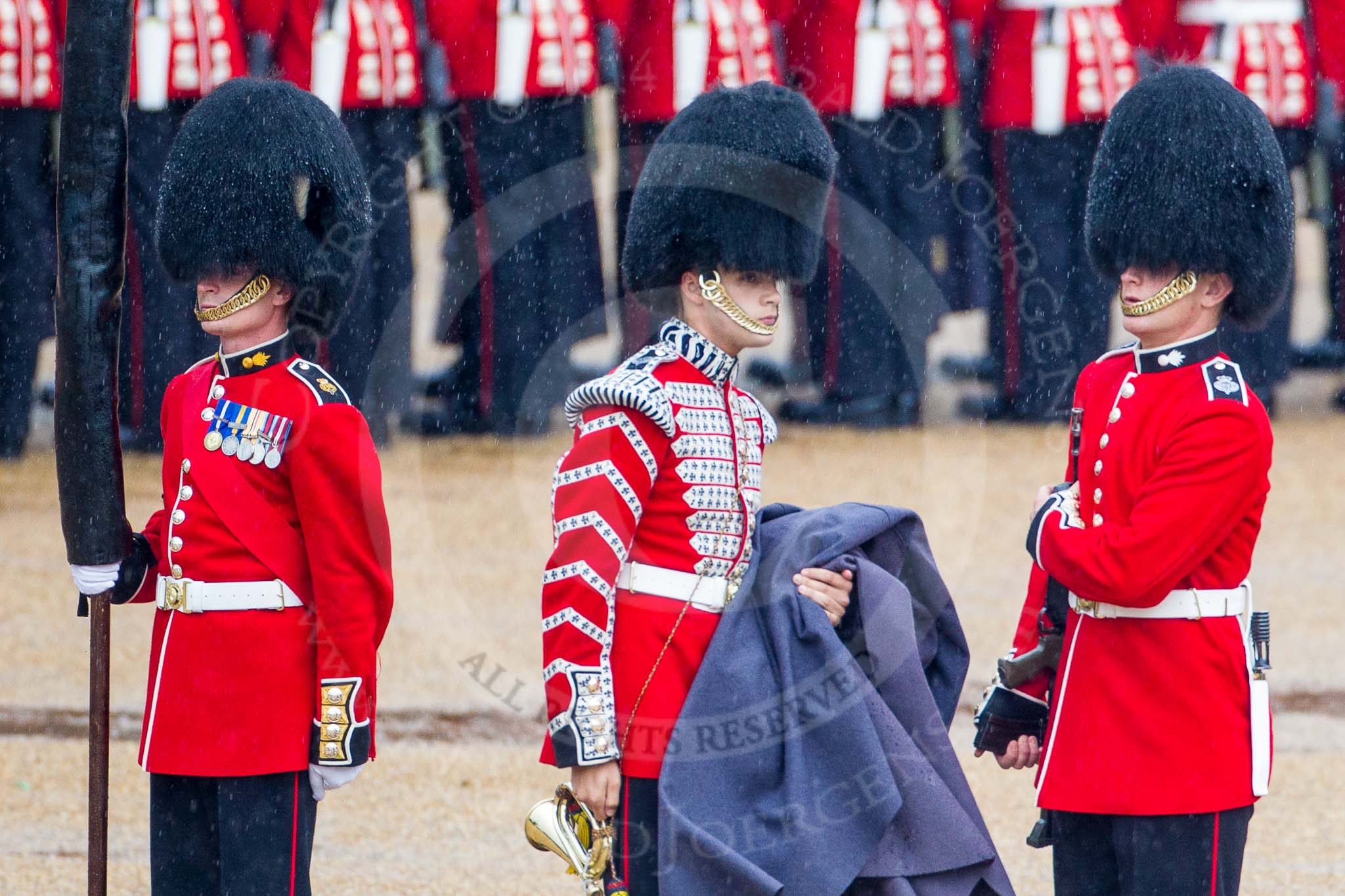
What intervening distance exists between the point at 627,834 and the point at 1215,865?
734mm

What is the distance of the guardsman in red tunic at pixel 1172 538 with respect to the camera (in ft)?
9.01

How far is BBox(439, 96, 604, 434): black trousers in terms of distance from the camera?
709 cm

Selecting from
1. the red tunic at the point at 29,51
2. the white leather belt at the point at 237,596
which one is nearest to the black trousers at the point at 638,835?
the white leather belt at the point at 237,596

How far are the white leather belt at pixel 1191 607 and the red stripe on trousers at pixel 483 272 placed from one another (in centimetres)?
462

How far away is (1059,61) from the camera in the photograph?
7070mm

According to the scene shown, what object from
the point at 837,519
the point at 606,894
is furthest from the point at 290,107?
the point at 606,894

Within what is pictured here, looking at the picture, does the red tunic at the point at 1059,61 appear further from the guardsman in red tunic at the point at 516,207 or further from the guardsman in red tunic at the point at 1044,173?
the guardsman in red tunic at the point at 516,207

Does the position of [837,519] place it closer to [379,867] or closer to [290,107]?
[290,107]

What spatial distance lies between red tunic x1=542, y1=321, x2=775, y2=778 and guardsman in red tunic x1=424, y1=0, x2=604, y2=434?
13.8ft

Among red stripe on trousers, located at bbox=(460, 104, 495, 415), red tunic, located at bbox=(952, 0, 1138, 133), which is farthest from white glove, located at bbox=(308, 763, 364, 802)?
red tunic, located at bbox=(952, 0, 1138, 133)

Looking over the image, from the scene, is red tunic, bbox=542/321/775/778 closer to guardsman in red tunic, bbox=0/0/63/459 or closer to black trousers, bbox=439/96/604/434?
black trousers, bbox=439/96/604/434

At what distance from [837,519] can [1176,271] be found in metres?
0.54

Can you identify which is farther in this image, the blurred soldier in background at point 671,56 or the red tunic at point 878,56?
the red tunic at point 878,56

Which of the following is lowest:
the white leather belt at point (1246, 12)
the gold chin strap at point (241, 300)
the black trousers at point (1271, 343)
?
the black trousers at point (1271, 343)
